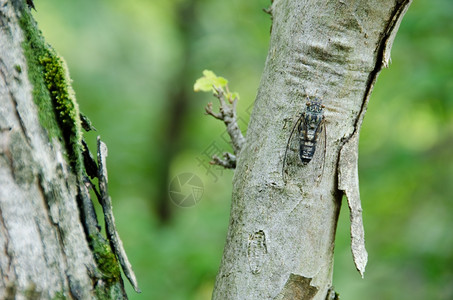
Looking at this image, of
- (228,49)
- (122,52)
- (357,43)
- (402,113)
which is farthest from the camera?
(122,52)

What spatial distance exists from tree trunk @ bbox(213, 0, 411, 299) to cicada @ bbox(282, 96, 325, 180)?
19mm

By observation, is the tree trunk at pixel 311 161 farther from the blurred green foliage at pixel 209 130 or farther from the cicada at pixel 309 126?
the blurred green foliage at pixel 209 130

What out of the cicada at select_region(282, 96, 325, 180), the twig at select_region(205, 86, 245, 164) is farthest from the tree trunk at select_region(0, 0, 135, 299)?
the cicada at select_region(282, 96, 325, 180)

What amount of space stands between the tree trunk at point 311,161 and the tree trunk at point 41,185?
0.47 metres

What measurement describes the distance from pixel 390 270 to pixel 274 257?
4.16 meters

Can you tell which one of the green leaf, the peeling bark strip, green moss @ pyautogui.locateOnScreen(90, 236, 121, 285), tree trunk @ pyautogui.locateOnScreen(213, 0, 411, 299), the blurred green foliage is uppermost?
the blurred green foliage

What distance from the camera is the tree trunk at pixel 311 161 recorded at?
4.50 feet

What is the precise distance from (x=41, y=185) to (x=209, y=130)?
6.50 meters

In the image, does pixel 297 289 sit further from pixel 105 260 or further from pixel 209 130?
pixel 209 130

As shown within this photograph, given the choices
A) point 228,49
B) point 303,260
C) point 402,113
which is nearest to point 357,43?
point 303,260

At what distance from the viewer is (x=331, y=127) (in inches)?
56.4

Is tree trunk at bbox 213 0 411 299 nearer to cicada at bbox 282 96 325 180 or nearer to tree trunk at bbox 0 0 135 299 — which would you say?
cicada at bbox 282 96 325 180

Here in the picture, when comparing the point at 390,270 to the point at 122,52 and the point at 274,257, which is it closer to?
the point at 274,257

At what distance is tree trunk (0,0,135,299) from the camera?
3.84 feet
